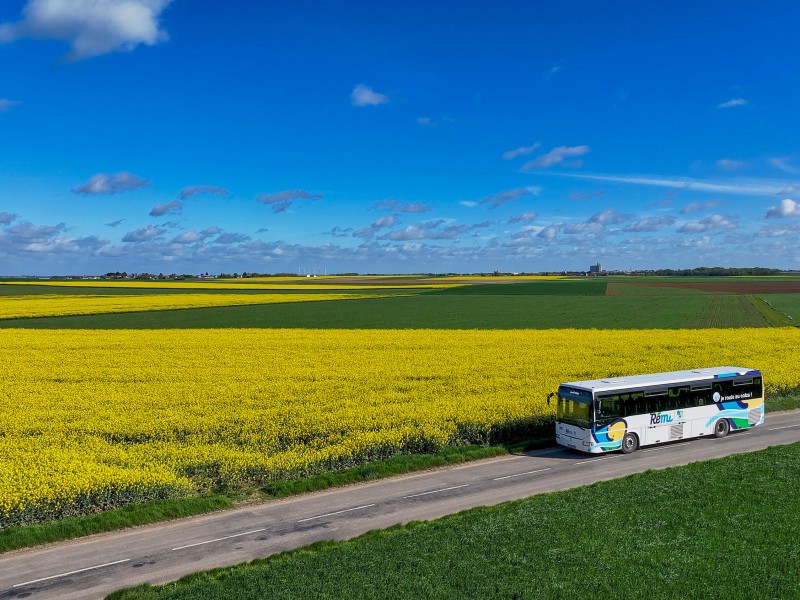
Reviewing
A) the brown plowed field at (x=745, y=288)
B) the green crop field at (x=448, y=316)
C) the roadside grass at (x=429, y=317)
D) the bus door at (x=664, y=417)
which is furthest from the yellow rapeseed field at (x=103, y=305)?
the brown plowed field at (x=745, y=288)

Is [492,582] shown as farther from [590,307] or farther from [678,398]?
[590,307]

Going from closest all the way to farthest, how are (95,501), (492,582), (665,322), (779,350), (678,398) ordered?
(492,582), (95,501), (678,398), (779,350), (665,322)

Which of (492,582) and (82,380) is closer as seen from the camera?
(492,582)

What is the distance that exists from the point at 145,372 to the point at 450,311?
60.2 metres

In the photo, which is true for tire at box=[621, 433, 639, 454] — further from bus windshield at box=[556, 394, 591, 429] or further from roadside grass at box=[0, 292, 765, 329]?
roadside grass at box=[0, 292, 765, 329]

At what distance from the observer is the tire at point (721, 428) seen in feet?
94.5

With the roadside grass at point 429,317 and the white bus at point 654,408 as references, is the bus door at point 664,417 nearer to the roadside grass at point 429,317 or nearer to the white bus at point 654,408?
the white bus at point 654,408

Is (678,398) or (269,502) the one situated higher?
(678,398)

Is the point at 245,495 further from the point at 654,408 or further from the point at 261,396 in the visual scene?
the point at 654,408

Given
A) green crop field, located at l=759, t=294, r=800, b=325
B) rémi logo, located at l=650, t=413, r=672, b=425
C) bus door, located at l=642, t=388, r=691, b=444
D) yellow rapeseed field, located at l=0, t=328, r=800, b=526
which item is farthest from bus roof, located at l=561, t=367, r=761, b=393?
green crop field, located at l=759, t=294, r=800, b=325

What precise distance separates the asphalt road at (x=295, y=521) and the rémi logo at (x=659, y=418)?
1171 millimetres

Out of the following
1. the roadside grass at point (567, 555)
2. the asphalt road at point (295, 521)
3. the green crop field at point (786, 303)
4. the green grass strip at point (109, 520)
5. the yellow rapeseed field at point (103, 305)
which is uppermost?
the yellow rapeseed field at point (103, 305)

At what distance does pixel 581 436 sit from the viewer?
84.0 ft

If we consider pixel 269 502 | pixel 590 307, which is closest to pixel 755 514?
pixel 269 502
